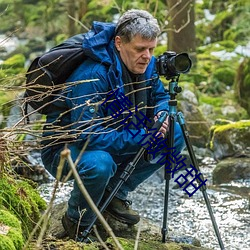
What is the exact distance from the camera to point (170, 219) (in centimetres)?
515

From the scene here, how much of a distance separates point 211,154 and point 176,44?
12.1 feet

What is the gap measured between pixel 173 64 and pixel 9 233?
1.38 metres

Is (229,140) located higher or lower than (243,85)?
higher

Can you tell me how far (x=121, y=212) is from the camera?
3.77 meters

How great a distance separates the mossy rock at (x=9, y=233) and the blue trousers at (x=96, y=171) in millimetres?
619

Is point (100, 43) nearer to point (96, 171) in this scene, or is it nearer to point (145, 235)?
point (96, 171)

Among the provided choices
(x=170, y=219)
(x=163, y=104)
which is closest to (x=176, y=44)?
(x=170, y=219)

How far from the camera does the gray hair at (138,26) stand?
335cm

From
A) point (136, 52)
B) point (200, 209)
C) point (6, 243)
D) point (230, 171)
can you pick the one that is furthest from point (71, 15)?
point (6, 243)

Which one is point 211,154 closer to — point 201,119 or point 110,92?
point 201,119

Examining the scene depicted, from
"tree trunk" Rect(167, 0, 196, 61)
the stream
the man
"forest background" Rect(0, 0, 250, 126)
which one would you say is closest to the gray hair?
the man

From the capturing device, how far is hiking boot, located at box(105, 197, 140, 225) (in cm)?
377

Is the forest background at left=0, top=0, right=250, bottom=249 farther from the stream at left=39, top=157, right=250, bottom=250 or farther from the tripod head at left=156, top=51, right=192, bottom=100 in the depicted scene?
the tripod head at left=156, top=51, right=192, bottom=100

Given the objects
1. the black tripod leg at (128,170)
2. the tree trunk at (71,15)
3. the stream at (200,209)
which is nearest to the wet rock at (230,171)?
the stream at (200,209)
